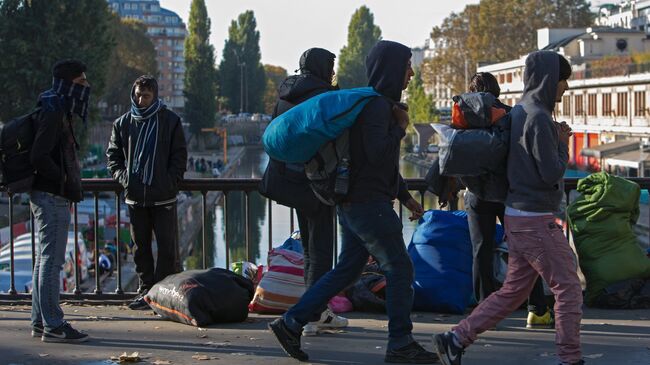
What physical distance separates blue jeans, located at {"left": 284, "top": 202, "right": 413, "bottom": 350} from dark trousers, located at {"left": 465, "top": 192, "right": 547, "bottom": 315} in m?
1.41

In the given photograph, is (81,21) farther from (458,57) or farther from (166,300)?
(458,57)

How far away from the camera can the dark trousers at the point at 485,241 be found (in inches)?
308

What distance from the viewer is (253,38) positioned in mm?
152875

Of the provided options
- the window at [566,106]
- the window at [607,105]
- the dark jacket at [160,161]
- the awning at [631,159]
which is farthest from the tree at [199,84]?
the dark jacket at [160,161]

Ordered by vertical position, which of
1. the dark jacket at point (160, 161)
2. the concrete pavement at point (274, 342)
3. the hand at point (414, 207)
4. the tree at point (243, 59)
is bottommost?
the concrete pavement at point (274, 342)

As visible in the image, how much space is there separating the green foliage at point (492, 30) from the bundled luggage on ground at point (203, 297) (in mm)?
101136

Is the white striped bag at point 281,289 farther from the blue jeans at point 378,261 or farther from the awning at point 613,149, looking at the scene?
the awning at point 613,149

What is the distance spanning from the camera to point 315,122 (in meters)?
6.43

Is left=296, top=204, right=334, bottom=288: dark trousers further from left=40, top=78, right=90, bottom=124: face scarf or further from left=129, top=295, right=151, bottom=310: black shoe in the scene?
left=129, top=295, right=151, bottom=310: black shoe

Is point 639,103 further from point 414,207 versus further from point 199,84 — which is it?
point 414,207

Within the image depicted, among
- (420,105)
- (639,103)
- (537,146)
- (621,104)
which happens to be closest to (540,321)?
(537,146)

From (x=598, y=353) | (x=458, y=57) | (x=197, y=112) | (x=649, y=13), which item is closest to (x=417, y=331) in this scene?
(x=598, y=353)

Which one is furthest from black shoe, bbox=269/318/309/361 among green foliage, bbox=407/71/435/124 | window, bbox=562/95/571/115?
green foliage, bbox=407/71/435/124

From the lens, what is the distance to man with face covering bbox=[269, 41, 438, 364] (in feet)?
21.0
